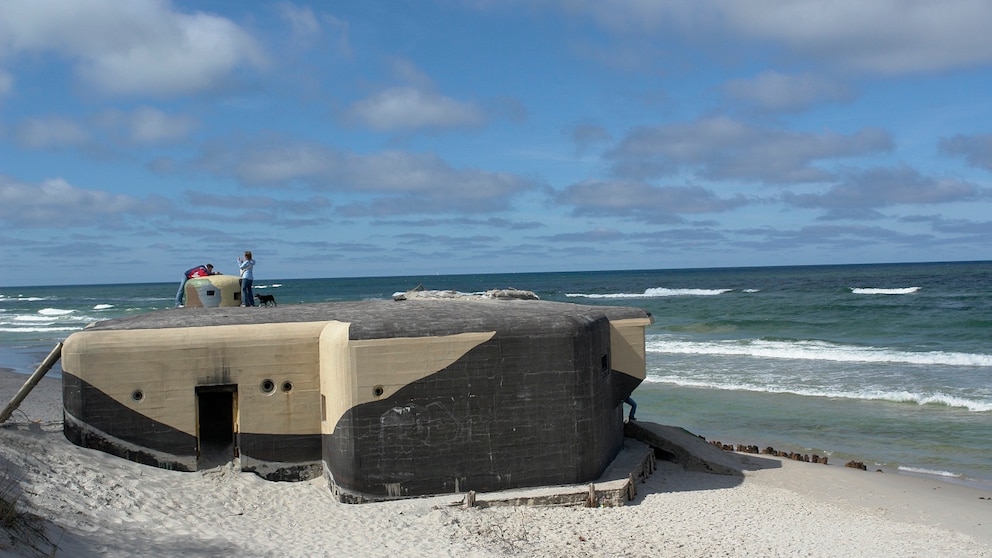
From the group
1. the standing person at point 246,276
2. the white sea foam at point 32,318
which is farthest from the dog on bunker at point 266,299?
the white sea foam at point 32,318

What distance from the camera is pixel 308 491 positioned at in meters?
11.1

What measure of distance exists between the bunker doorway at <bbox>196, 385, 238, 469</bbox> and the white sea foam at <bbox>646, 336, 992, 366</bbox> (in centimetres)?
2052

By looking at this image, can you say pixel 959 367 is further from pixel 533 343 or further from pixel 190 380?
pixel 190 380

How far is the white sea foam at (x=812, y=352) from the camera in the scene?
2559 cm

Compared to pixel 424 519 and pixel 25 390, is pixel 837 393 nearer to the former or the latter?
pixel 424 519

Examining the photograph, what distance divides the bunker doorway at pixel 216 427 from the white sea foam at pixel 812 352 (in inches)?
808

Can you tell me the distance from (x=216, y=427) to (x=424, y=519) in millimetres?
3552

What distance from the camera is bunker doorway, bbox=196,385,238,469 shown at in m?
11.5

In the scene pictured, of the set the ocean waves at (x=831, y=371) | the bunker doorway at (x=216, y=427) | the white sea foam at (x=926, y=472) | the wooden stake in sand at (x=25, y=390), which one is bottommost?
the white sea foam at (x=926, y=472)

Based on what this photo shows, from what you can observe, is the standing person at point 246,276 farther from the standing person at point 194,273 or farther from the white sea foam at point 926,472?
the white sea foam at point 926,472

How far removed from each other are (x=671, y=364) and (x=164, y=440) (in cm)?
1839

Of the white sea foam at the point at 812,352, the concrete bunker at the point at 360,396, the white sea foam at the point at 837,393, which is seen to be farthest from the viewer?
the white sea foam at the point at 812,352

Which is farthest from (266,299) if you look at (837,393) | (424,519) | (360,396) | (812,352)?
Result: (812,352)

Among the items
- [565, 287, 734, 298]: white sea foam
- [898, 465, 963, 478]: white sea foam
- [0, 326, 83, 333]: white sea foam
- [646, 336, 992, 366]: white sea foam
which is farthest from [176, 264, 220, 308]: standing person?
[565, 287, 734, 298]: white sea foam
